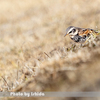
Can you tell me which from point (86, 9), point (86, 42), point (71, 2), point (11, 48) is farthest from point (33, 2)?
point (86, 42)

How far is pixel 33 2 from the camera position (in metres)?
18.9

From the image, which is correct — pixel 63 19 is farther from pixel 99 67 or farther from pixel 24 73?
pixel 99 67

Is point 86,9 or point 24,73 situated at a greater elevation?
point 86,9

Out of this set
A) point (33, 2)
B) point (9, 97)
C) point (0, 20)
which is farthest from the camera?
point (33, 2)

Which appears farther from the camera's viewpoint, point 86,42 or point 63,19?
point 63,19

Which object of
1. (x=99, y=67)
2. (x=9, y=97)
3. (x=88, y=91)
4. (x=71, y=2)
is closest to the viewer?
(x=88, y=91)

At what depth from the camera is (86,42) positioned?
414cm

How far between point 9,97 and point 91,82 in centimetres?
158

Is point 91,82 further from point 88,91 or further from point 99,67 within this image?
point 99,67

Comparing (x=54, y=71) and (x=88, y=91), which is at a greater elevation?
(x=54, y=71)

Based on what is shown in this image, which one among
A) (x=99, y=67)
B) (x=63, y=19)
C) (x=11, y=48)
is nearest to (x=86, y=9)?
(x=63, y=19)

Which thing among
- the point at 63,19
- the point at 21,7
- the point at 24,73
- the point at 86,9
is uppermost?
the point at 21,7

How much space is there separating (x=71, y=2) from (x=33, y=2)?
768cm

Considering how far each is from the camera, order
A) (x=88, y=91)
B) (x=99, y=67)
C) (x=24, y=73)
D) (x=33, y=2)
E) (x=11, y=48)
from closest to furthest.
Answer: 1. (x=88, y=91)
2. (x=99, y=67)
3. (x=24, y=73)
4. (x=11, y=48)
5. (x=33, y=2)
